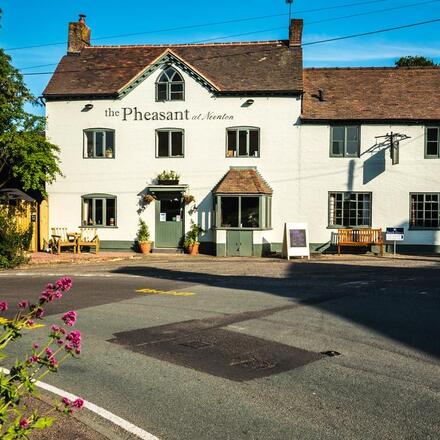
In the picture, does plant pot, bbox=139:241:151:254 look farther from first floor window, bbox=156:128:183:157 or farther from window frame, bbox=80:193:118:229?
first floor window, bbox=156:128:183:157

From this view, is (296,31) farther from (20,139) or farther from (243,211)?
(20,139)

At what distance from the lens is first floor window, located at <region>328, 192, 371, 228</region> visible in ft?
82.0

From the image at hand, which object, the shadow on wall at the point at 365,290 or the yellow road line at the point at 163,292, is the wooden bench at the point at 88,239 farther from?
the yellow road line at the point at 163,292

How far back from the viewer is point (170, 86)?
26.0 m

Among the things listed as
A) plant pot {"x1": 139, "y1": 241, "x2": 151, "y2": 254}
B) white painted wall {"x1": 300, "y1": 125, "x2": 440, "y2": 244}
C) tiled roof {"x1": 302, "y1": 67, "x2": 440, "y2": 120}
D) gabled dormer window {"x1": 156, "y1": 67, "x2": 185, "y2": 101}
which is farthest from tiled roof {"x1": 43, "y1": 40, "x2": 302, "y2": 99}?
plant pot {"x1": 139, "y1": 241, "x2": 151, "y2": 254}

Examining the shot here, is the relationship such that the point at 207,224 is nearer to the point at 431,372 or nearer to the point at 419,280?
the point at 419,280

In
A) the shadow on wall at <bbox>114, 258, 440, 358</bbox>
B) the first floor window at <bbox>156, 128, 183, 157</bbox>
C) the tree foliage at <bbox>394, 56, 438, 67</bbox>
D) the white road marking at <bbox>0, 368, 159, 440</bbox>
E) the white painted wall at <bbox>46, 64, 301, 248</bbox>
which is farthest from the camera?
the tree foliage at <bbox>394, 56, 438, 67</bbox>

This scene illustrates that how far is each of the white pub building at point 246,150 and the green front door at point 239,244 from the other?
1.8 inches

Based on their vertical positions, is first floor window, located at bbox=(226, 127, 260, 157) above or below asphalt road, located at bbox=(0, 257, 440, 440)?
above

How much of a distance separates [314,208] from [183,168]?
19.7ft

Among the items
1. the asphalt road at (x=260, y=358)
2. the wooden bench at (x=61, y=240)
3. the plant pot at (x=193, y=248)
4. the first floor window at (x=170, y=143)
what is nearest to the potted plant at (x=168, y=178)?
the first floor window at (x=170, y=143)

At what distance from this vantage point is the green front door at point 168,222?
2586 centimetres

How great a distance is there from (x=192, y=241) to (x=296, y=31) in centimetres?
1083

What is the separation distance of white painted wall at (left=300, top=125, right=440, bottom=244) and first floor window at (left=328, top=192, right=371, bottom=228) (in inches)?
9.0
